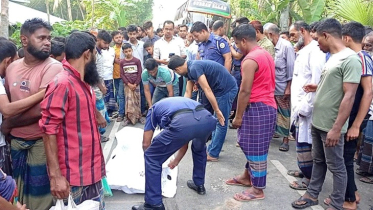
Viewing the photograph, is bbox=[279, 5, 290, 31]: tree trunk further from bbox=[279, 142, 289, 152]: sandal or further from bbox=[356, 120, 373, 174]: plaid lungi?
bbox=[356, 120, 373, 174]: plaid lungi

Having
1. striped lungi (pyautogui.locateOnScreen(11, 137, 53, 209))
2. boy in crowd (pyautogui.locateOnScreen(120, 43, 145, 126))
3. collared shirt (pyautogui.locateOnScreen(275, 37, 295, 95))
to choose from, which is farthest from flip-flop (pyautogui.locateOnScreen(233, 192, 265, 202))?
boy in crowd (pyautogui.locateOnScreen(120, 43, 145, 126))

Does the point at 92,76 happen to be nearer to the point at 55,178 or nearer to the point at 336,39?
the point at 55,178

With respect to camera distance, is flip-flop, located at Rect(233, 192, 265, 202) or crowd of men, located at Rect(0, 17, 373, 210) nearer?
crowd of men, located at Rect(0, 17, 373, 210)

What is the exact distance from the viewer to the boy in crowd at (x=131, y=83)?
6.68 metres

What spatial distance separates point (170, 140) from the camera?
10.5 ft

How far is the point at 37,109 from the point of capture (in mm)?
2578

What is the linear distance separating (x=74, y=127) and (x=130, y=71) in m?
4.49

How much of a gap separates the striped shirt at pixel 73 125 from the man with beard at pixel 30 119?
1.36ft

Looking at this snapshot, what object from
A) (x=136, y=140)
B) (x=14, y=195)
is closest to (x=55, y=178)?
(x=14, y=195)

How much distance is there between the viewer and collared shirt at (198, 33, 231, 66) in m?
5.73

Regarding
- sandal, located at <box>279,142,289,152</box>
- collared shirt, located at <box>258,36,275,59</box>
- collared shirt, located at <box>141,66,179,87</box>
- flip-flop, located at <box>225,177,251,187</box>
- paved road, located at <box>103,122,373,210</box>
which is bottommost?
paved road, located at <box>103,122,373,210</box>

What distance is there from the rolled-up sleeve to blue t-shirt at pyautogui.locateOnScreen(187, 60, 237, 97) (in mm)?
2195

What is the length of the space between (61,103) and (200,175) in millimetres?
2090

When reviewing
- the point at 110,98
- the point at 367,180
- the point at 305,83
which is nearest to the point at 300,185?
the point at 367,180
